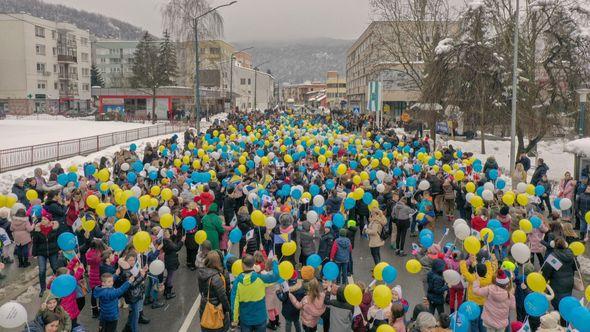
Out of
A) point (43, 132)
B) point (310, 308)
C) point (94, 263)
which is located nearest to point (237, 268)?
point (310, 308)

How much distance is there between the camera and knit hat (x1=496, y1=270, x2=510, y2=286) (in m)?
5.84

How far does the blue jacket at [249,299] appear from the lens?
5.82 meters

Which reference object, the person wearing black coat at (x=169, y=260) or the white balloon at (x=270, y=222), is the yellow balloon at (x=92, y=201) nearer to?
the person wearing black coat at (x=169, y=260)

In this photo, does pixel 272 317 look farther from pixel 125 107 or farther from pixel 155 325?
pixel 125 107

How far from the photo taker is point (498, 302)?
5898mm

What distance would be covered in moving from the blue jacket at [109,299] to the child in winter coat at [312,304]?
6.98 feet

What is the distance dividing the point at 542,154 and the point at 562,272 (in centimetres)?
2450

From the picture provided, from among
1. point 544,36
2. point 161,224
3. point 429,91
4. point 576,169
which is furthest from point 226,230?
point 544,36

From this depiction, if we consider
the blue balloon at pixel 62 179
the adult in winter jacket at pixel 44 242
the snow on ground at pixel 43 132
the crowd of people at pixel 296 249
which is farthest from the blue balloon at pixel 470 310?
the snow on ground at pixel 43 132

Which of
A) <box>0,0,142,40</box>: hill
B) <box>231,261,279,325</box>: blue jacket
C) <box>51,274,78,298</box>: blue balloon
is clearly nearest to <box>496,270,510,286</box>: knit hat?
<box>231,261,279,325</box>: blue jacket

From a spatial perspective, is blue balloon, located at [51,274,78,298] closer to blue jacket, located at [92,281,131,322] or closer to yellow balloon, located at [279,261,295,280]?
blue jacket, located at [92,281,131,322]

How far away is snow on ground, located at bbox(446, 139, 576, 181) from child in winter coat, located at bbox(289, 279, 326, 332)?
17520 millimetres

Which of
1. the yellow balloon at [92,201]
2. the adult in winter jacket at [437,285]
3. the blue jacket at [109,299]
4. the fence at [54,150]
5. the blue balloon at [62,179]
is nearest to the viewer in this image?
the blue jacket at [109,299]

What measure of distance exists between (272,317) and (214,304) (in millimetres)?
1486
